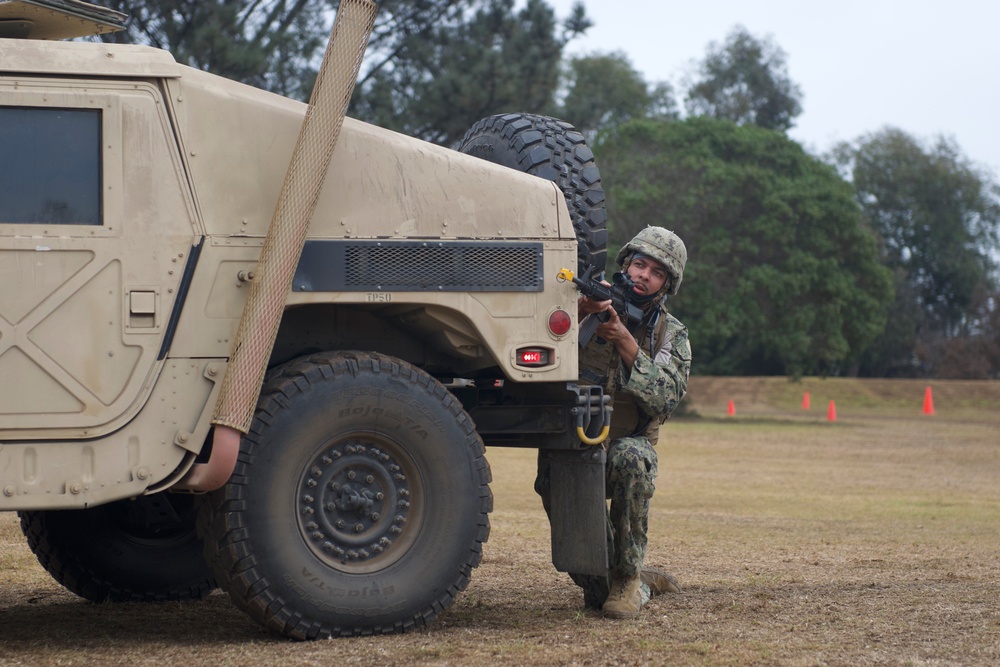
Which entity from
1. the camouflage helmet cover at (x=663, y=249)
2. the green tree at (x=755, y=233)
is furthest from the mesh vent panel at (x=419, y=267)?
the green tree at (x=755, y=233)

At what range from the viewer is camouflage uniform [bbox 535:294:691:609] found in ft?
21.1

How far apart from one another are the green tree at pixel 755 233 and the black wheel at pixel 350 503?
89.7 feet

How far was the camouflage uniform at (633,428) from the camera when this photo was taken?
6.43 meters

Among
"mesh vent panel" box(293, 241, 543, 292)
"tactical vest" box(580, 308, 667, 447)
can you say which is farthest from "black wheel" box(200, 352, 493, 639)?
"tactical vest" box(580, 308, 667, 447)

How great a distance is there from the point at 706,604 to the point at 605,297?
165 cm

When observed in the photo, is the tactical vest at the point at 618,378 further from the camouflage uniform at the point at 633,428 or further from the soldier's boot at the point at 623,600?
the soldier's boot at the point at 623,600

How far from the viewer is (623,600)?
6340 millimetres

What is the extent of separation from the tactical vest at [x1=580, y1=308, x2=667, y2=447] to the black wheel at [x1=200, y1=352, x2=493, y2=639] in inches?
39.9

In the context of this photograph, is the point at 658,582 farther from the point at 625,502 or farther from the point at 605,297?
the point at 605,297

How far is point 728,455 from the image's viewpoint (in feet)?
68.5

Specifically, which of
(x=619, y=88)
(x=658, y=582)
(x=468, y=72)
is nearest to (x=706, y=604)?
(x=658, y=582)

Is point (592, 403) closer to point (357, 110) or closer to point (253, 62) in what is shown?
point (253, 62)

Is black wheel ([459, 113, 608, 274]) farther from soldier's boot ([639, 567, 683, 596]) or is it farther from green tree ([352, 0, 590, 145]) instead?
green tree ([352, 0, 590, 145])

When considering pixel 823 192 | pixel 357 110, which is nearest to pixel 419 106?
pixel 357 110
